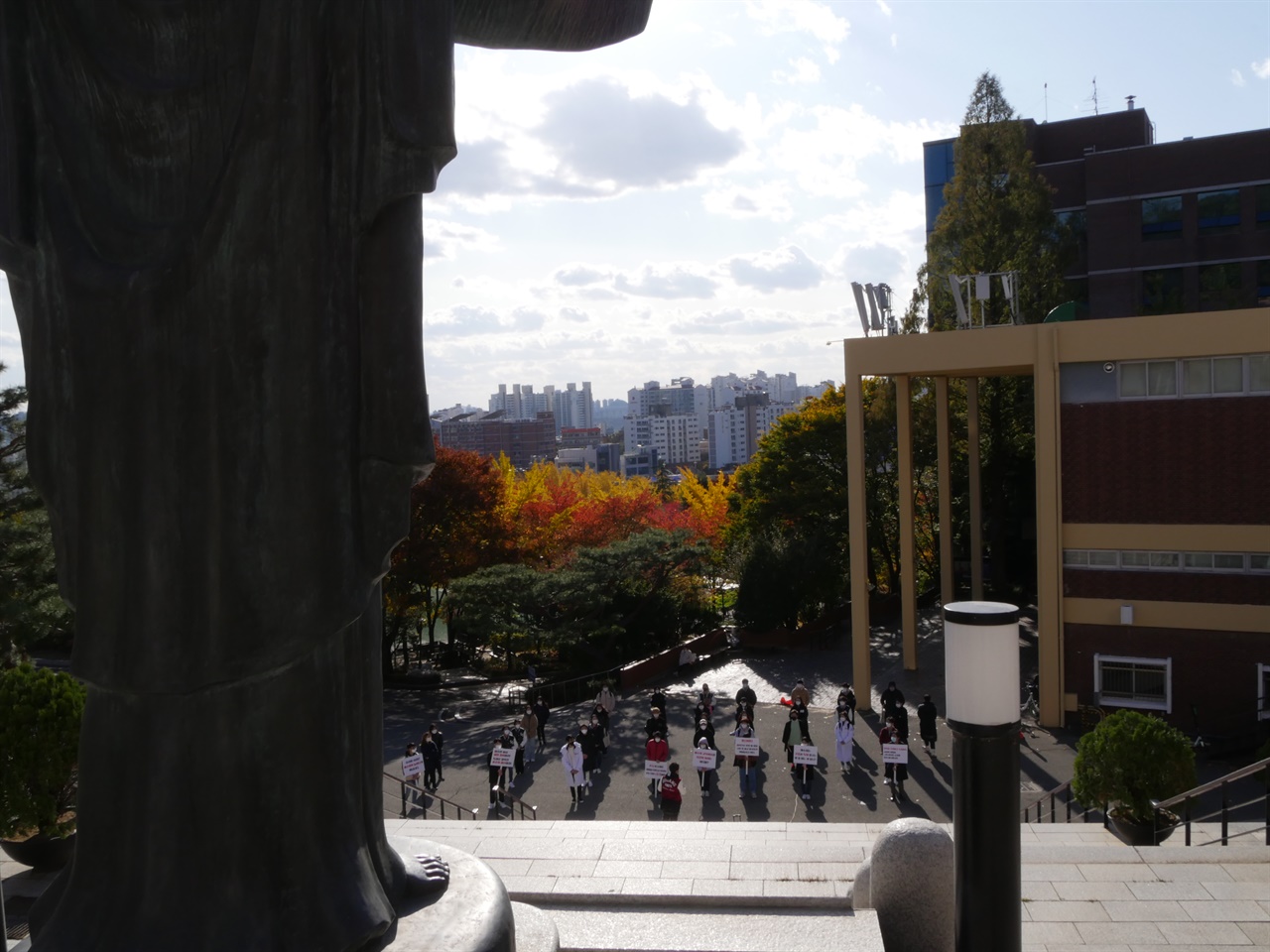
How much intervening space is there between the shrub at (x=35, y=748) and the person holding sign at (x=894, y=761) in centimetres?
1070

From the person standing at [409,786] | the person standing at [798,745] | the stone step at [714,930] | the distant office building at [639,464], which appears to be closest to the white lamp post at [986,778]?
the stone step at [714,930]

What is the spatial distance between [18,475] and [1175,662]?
20.8 metres

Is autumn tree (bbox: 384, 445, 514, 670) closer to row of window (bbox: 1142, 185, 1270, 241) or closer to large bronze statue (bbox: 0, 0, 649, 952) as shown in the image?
large bronze statue (bbox: 0, 0, 649, 952)

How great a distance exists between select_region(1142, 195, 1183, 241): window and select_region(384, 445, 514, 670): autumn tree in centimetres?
2865

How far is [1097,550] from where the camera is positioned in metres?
20.0

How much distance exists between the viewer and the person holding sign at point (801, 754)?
15.2 metres

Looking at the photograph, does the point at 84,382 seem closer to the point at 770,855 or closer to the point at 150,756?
the point at 150,756

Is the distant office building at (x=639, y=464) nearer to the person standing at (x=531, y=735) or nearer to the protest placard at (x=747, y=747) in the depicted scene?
the person standing at (x=531, y=735)

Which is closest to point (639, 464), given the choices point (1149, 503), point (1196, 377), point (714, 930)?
point (1149, 503)

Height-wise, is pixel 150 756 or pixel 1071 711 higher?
pixel 150 756

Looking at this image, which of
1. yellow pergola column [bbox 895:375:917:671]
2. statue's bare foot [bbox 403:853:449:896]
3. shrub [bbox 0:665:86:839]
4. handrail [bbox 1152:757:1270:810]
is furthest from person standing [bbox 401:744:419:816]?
statue's bare foot [bbox 403:853:449:896]

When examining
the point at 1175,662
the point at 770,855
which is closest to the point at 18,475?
the point at 770,855

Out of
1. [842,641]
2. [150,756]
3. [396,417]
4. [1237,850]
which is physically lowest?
[842,641]

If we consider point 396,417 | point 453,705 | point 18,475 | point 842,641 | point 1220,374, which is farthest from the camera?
point 842,641
